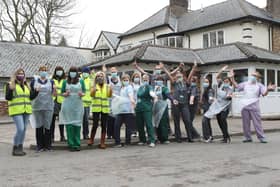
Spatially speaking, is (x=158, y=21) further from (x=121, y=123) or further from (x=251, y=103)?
(x=121, y=123)

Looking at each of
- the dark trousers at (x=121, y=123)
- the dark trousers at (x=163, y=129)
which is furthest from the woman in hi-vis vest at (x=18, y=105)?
the dark trousers at (x=163, y=129)

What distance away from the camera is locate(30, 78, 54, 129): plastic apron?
8.91 m

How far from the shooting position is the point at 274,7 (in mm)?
27641

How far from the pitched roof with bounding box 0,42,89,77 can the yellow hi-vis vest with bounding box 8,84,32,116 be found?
2009cm

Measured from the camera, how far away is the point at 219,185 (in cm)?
574

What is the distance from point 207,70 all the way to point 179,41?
655 cm

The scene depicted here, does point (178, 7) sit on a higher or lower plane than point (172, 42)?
higher

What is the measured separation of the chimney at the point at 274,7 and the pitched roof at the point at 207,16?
1.53 feet

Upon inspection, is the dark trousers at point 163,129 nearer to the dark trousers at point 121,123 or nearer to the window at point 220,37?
the dark trousers at point 121,123

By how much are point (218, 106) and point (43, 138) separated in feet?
16.6

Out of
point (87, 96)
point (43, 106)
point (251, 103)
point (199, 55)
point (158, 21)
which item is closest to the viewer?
point (43, 106)

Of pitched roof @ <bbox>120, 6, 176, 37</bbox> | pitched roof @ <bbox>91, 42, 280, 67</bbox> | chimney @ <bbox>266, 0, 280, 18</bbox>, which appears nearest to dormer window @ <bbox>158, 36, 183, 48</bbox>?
pitched roof @ <bbox>120, 6, 176, 37</bbox>

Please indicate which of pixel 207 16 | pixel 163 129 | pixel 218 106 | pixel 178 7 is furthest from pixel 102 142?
pixel 178 7

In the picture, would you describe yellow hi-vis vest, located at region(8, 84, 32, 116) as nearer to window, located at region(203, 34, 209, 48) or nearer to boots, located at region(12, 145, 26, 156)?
boots, located at region(12, 145, 26, 156)
